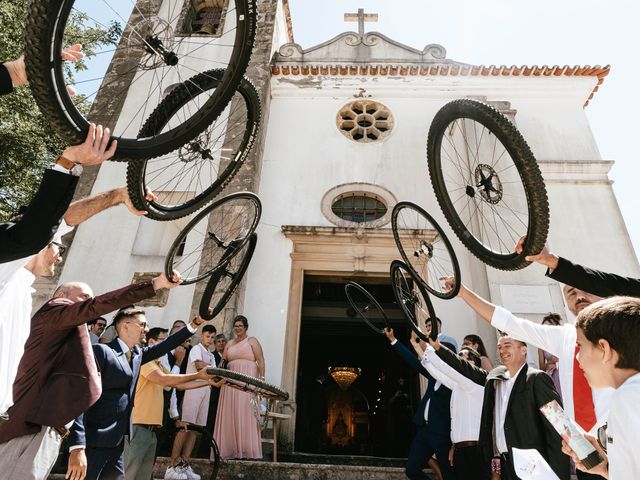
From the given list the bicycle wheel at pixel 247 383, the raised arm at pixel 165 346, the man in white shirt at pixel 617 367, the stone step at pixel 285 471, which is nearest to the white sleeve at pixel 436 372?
the stone step at pixel 285 471

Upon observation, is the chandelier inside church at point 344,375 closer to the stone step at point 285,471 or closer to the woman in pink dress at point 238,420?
the woman in pink dress at point 238,420

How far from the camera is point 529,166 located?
3521mm

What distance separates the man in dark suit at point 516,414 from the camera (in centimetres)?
294

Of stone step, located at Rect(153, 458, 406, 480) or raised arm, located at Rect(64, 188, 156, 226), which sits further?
stone step, located at Rect(153, 458, 406, 480)

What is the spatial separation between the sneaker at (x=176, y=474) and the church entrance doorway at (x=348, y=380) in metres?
5.12

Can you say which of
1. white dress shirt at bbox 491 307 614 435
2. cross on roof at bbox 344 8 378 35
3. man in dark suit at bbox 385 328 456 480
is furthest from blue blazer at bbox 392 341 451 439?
cross on roof at bbox 344 8 378 35

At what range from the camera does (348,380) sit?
47.1 ft

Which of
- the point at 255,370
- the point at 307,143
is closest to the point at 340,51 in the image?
the point at 307,143

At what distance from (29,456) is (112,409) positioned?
2.45 feet

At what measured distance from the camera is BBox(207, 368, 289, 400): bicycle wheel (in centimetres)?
359

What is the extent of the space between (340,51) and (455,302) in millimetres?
8076

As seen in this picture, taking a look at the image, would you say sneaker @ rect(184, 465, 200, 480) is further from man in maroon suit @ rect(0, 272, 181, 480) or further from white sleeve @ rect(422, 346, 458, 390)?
white sleeve @ rect(422, 346, 458, 390)

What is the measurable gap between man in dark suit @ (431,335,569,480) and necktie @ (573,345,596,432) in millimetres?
519

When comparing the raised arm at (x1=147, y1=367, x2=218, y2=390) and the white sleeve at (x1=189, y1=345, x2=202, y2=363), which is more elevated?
the white sleeve at (x1=189, y1=345, x2=202, y2=363)
